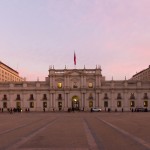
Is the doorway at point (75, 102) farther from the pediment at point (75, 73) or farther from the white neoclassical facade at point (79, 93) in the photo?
the pediment at point (75, 73)

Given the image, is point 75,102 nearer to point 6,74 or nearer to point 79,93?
point 79,93

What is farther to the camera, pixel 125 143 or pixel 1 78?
pixel 1 78

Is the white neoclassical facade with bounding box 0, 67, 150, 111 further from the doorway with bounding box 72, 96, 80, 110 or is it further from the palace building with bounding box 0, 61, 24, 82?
the palace building with bounding box 0, 61, 24, 82

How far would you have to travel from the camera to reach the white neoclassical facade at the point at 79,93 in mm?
109062

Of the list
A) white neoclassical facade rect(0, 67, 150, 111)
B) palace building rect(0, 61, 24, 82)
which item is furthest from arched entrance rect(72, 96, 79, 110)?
palace building rect(0, 61, 24, 82)

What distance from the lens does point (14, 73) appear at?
6762 inches

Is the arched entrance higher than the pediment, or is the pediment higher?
the pediment

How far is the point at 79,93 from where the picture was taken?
109938 mm

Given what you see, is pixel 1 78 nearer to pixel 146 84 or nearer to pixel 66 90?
pixel 66 90

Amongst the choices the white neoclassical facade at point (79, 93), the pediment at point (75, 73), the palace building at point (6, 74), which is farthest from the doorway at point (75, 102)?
the palace building at point (6, 74)

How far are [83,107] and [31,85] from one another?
1908cm

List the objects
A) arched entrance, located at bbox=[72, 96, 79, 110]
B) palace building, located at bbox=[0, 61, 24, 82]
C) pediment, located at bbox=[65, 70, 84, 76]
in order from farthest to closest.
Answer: palace building, located at bbox=[0, 61, 24, 82]
arched entrance, located at bbox=[72, 96, 79, 110]
pediment, located at bbox=[65, 70, 84, 76]

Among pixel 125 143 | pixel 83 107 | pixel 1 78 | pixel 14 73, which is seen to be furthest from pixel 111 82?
pixel 125 143

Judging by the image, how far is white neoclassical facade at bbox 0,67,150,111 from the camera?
358ft
